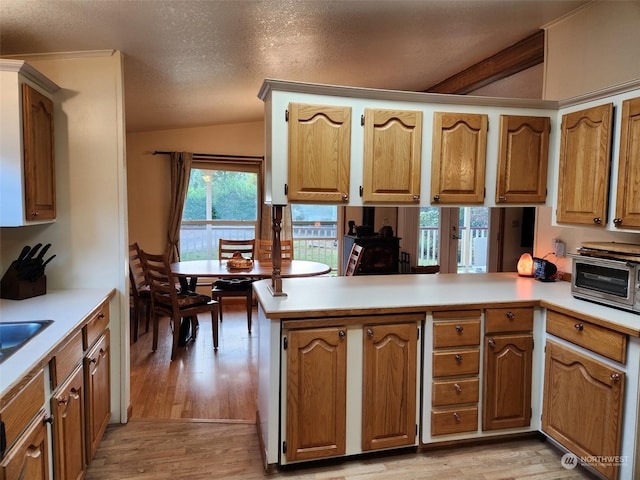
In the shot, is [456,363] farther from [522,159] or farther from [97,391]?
[97,391]

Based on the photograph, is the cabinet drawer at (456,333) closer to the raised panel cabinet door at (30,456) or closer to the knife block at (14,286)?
the raised panel cabinet door at (30,456)

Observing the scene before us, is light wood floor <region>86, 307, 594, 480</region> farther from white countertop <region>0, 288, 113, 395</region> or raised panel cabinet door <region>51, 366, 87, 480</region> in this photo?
white countertop <region>0, 288, 113, 395</region>

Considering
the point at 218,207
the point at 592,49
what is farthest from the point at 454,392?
the point at 218,207

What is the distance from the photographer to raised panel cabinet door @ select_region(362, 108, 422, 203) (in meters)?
2.40

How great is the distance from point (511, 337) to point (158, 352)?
122 inches

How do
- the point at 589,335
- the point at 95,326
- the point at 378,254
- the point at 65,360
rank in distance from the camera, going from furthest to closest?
the point at 378,254 → the point at 95,326 → the point at 589,335 → the point at 65,360

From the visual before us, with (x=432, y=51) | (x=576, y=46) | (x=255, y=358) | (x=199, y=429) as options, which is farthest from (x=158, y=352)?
(x=576, y=46)

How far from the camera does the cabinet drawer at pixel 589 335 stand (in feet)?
6.24

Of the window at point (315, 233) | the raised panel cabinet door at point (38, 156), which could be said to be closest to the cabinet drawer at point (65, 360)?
the raised panel cabinet door at point (38, 156)

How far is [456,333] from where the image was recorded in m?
2.29

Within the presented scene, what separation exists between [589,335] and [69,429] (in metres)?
2.42

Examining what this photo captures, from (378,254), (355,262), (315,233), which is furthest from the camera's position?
(315,233)

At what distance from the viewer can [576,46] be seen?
2650 millimetres

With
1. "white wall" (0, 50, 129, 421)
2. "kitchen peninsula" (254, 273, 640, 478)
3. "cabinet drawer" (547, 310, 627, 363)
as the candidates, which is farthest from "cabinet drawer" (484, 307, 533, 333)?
"white wall" (0, 50, 129, 421)
